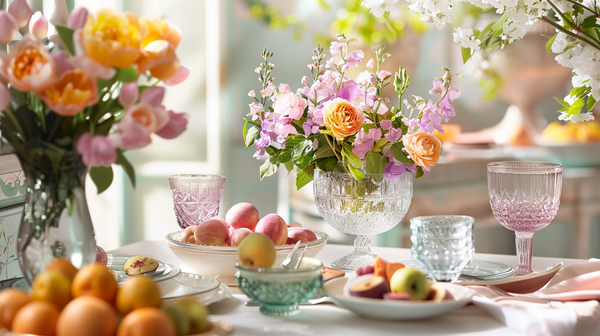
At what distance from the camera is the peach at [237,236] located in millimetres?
945

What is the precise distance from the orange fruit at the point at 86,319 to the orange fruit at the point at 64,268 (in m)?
0.08

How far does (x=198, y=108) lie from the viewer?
2938mm

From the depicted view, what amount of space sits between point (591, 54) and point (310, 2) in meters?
2.35

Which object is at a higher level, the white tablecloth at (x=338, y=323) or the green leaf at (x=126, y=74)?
the green leaf at (x=126, y=74)

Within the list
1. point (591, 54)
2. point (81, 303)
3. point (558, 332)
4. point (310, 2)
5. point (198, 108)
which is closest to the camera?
point (81, 303)

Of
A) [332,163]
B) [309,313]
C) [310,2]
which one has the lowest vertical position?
[309,313]

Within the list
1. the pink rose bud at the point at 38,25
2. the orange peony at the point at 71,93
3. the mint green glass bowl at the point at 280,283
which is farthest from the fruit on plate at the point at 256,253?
the pink rose bud at the point at 38,25

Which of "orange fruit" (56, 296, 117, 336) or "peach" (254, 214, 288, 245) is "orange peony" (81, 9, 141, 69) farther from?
"peach" (254, 214, 288, 245)

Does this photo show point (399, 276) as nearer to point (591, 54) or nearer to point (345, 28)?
point (591, 54)

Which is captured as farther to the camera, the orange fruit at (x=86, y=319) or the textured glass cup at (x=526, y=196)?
the textured glass cup at (x=526, y=196)

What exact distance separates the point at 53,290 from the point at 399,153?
60 cm

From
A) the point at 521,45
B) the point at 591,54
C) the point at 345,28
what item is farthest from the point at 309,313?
the point at 521,45

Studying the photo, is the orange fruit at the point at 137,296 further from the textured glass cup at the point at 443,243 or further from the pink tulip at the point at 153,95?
the textured glass cup at the point at 443,243

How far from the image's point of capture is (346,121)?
37.2 inches
